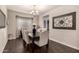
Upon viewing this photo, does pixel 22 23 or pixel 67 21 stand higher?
pixel 22 23

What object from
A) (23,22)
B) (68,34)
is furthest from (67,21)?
(23,22)

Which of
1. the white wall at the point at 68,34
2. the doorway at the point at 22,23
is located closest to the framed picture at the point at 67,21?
the white wall at the point at 68,34

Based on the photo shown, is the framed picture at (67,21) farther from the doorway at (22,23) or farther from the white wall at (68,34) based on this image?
the doorway at (22,23)

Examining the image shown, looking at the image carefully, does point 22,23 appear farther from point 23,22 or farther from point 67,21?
point 67,21

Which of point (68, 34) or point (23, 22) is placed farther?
point (23, 22)

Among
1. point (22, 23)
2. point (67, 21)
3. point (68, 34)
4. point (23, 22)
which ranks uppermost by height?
point (23, 22)

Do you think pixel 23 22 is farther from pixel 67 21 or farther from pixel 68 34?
pixel 68 34

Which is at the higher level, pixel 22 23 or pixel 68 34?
pixel 22 23

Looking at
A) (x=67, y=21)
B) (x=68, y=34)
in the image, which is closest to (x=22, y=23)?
(x=67, y=21)

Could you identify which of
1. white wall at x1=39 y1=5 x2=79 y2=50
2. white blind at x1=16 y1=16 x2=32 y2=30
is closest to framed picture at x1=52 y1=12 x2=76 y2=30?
white wall at x1=39 y1=5 x2=79 y2=50

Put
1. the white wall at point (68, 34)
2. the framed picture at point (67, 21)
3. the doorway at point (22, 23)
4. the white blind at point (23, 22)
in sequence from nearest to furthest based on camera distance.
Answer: the white wall at point (68, 34) → the framed picture at point (67, 21) → the doorway at point (22, 23) → the white blind at point (23, 22)

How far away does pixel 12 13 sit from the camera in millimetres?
5688

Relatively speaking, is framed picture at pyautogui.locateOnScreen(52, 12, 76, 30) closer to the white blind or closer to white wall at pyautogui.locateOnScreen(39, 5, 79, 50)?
white wall at pyautogui.locateOnScreen(39, 5, 79, 50)
